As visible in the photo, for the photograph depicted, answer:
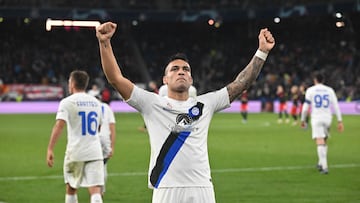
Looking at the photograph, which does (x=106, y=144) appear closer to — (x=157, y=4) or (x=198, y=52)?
(x=198, y=52)

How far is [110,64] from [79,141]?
4.13 meters

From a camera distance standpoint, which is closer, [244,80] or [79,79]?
[244,80]

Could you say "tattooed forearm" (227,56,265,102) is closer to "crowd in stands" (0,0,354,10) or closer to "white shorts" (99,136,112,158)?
"white shorts" (99,136,112,158)

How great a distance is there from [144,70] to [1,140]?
3348 cm

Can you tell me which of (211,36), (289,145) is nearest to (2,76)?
(211,36)

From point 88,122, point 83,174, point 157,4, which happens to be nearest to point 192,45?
point 157,4

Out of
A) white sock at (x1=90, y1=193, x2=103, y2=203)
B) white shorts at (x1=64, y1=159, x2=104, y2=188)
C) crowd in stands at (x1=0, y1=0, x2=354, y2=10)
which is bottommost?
white sock at (x1=90, y1=193, x2=103, y2=203)

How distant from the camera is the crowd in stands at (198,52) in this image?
54875 mm

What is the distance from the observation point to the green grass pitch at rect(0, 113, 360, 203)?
44.1ft

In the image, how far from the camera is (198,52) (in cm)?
6081

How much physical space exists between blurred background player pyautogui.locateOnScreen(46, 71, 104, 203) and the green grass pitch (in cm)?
257

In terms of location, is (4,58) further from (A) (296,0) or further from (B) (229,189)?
(B) (229,189)

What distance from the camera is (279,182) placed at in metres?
15.1

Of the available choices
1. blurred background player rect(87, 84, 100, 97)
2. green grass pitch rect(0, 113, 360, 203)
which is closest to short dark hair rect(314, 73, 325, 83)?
green grass pitch rect(0, 113, 360, 203)
